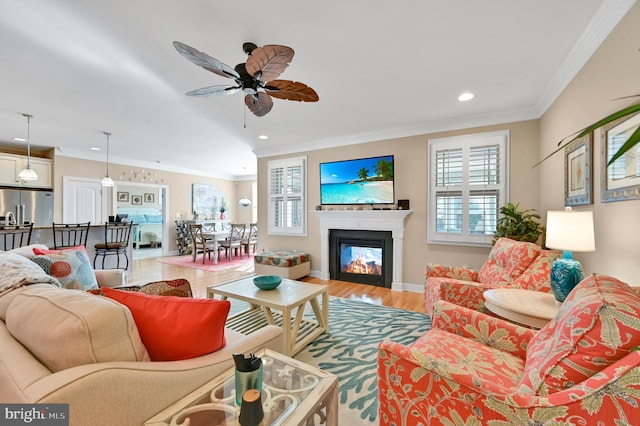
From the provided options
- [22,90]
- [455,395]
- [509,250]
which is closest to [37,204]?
[22,90]

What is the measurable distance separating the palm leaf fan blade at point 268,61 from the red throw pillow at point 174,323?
1.52m

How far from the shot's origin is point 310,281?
4.46 m

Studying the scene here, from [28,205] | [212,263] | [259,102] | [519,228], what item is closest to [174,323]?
[259,102]

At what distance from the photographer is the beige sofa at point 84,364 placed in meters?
0.65

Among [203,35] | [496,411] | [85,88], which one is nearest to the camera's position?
[496,411]

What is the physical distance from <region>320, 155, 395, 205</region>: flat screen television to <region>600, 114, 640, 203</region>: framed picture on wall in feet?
8.00

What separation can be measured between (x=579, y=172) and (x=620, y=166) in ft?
2.05

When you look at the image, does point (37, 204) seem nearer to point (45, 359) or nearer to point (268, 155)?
point (268, 155)

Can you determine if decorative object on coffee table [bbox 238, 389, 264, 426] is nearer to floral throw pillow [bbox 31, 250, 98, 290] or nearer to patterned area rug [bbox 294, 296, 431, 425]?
patterned area rug [bbox 294, 296, 431, 425]

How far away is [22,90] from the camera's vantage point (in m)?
2.87

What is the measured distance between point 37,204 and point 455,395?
7300 millimetres

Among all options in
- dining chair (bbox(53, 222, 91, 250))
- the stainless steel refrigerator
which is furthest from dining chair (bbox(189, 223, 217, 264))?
the stainless steel refrigerator

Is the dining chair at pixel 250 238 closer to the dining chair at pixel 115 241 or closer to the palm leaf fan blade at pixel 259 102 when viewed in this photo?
the dining chair at pixel 115 241

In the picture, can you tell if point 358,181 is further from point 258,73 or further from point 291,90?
point 258,73
